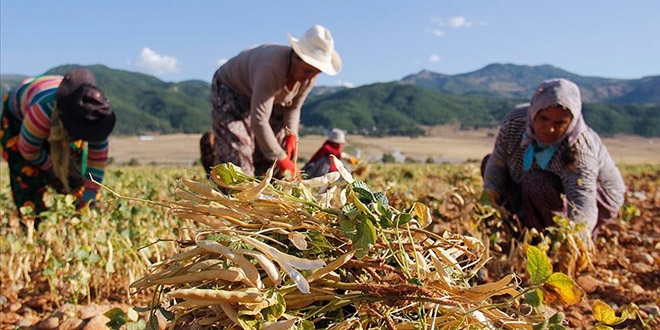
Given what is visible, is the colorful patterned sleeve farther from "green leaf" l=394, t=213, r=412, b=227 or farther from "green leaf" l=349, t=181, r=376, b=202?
"green leaf" l=394, t=213, r=412, b=227

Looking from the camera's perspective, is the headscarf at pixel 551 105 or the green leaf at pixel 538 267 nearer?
the green leaf at pixel 538 267

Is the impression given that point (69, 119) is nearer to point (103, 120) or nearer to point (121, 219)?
point (103, 120)

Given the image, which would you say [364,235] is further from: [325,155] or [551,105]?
[325,155]

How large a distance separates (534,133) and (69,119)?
7.92 feet

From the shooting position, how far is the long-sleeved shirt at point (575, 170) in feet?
8.93

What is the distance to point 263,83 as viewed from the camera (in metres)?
2.97

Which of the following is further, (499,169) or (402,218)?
(499,169)

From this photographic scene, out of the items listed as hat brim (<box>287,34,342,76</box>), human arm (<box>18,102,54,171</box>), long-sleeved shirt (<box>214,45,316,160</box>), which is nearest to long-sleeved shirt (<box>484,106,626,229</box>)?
hat brim (<box>287,34,342,76</box>)

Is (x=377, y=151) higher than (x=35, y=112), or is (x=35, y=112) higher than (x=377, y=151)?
(x=35, y=112)

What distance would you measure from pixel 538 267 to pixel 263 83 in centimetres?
230

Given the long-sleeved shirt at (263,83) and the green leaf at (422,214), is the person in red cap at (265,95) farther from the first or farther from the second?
the green leaf at (422,214)

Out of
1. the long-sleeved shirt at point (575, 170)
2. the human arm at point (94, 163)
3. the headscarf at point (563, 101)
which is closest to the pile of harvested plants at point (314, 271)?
the headscarf at point (563, 101)

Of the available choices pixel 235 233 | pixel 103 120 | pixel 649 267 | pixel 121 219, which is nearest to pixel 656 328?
pixel 649 267

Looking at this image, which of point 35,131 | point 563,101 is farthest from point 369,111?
point 563,101
